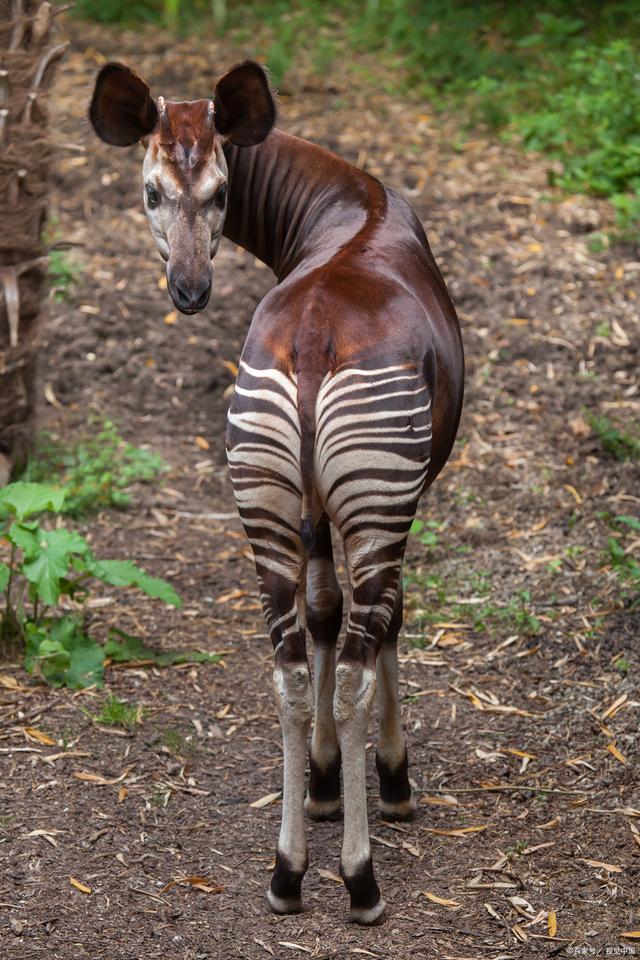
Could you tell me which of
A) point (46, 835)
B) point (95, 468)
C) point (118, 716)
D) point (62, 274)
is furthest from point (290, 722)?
point (62, 274)

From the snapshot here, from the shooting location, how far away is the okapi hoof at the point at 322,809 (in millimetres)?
3941

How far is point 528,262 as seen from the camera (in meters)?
7.41

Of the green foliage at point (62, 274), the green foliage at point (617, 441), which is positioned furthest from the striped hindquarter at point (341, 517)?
the green foliage at point (62, 274)

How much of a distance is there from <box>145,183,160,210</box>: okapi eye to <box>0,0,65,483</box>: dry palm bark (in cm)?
207

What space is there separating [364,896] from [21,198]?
3.61m

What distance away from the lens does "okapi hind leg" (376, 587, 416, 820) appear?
3861 millimetres

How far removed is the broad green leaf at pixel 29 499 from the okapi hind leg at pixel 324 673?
3.87ft

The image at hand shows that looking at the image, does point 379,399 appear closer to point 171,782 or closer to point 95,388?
point 171,782

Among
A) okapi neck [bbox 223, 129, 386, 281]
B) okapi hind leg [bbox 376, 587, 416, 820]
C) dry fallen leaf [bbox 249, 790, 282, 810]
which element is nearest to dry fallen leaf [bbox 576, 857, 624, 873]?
okapi hind leg [bbox 376, 587, 416, 820]

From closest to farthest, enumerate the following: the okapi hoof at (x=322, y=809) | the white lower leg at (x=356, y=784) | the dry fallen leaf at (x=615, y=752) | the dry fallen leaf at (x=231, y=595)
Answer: the white lower leg at (x=356, y=784)
the okapi hoof at (x=322, y=809)
the dry fallen leaf at (x=615, y=752)
the dry fallen leaf at (x=231, y=595)

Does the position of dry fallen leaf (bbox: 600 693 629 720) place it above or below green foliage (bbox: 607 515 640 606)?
above

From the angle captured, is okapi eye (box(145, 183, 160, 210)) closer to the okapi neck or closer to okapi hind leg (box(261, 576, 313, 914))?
the okapi neck

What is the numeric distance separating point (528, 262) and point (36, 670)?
4.20 meters

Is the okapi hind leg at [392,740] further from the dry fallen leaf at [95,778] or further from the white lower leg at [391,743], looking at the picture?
the dry fallen leaf at [95,778]
